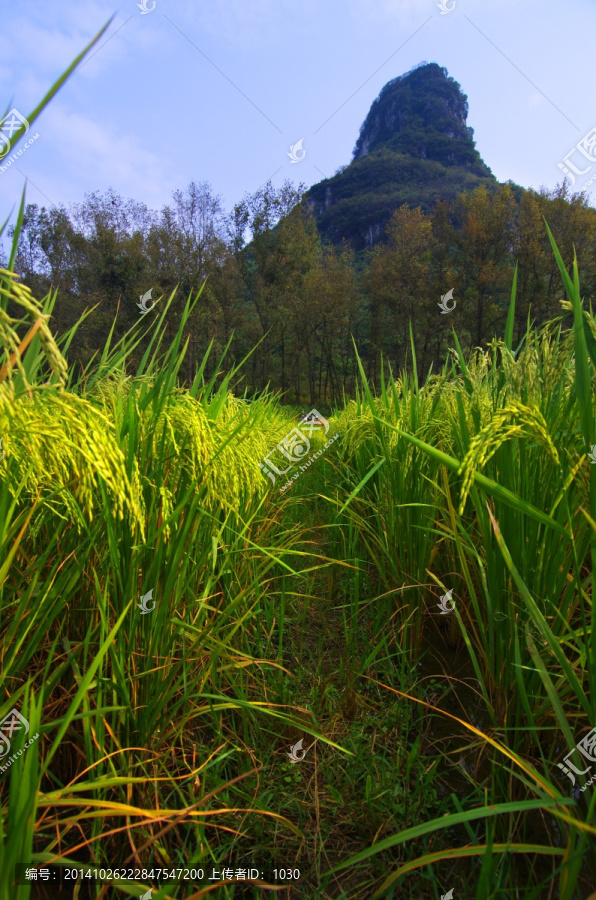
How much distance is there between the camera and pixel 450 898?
2.98 feet

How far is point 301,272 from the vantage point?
27.8 metres

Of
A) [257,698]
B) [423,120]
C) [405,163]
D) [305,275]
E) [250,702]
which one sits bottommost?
[257,698]

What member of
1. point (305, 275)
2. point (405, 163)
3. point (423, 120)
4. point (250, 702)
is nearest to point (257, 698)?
point (250, 702)

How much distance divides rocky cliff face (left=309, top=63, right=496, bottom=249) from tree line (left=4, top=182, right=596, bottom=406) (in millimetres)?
21328

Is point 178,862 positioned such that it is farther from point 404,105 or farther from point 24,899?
point 404,105

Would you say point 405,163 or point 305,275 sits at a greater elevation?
point 405,163

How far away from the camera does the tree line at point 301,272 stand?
23391mm

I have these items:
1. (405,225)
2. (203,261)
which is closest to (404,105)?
(405,225)

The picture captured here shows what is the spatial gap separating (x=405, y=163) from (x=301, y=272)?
5431 cm

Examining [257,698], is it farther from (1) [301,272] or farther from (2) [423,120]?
(2) [423,120]

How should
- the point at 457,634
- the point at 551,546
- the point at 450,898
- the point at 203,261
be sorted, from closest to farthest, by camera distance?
the point at 450,898 → the point at 551,546 → the point at 457,634 → the point at 203,261

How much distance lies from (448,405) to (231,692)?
1.55 metres

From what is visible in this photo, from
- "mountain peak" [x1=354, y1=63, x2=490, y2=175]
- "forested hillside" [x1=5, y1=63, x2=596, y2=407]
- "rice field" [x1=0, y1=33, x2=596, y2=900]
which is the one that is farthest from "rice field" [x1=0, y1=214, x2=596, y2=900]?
"mountain peak" [x1=354, y1=63, x2=490, y2=175]

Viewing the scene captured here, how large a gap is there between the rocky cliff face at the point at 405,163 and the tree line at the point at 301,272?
2133 centimetres
